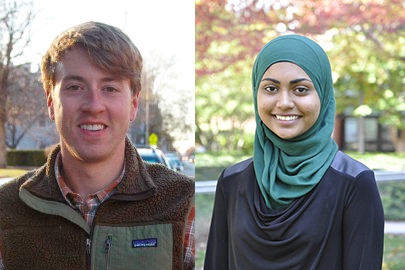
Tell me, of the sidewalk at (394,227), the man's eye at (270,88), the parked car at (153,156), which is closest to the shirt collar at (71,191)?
the parked car at (153,156)

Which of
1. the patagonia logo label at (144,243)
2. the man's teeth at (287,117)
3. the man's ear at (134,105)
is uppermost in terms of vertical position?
the man's ear at (134,105)

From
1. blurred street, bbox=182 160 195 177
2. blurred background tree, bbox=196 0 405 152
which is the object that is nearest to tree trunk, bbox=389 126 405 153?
blurred background tree, bbox=196 0 405 152

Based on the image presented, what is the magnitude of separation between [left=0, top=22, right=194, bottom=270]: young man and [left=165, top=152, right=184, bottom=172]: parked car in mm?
140

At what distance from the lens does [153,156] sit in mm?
2584

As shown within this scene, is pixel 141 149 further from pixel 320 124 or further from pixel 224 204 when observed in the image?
pixel 320 124

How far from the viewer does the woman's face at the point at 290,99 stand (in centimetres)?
217

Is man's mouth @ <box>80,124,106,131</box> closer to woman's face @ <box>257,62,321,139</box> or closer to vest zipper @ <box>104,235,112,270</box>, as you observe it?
vest zipper @ <box>104,235,112,270</box>

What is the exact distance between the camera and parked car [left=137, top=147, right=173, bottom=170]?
2570 mm

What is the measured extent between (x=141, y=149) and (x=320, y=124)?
691 mm

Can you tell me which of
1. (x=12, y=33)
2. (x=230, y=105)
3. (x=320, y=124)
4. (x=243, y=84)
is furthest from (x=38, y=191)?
(x=230, y=105)

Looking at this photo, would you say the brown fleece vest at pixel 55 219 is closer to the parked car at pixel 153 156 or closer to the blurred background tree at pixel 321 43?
the parked car at pixel 153 156

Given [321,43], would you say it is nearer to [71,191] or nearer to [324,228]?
[71,191]

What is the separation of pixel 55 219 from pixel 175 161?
1.63ft

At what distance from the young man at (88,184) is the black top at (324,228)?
41cm
